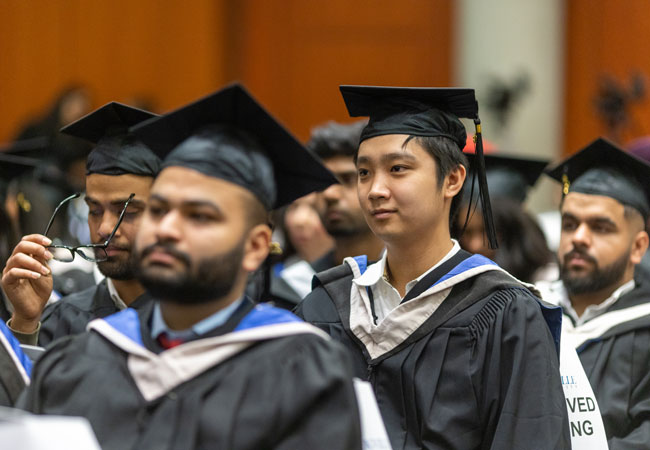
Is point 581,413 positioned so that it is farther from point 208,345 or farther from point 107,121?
point 107,121

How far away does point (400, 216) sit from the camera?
3248mm

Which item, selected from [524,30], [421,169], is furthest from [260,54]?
[421,169]

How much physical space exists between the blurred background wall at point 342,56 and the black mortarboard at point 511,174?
134 inches

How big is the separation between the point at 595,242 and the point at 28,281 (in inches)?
99.9

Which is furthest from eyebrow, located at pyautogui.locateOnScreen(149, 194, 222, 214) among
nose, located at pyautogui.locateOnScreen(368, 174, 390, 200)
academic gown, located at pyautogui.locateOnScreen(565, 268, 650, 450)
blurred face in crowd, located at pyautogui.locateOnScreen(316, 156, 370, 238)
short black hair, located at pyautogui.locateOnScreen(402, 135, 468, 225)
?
blurred face in crowd, located at pyautogui.locateOnScreen(316, 156, 370, 238)

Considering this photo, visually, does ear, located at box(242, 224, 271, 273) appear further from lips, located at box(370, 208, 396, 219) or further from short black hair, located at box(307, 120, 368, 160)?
short black hair, located at box(307, 120, 368, 160)

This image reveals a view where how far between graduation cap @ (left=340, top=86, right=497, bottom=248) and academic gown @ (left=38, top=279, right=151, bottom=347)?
123 cm

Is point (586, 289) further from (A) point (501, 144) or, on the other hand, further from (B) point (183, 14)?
(B) point (183, 14)

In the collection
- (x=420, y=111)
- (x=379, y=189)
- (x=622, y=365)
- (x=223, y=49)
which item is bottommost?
(x=622, y=365)

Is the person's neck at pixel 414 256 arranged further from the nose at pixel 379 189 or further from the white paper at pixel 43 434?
the white paper at pixel 43 434

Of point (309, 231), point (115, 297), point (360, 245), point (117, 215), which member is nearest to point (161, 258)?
point (117, 215)

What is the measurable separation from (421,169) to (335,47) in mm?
7910

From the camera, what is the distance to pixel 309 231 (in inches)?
225

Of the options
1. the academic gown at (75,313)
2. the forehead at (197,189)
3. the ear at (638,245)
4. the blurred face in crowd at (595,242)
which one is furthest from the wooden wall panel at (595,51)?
the forehead at (197,189)
